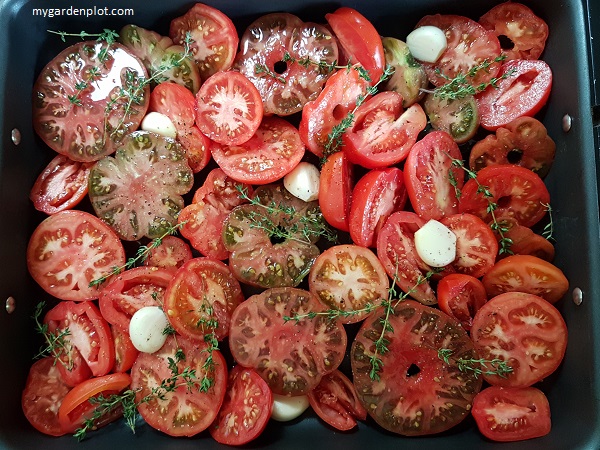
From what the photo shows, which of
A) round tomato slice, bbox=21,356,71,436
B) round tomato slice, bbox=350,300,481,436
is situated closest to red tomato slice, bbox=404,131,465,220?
round tomato slice, bbox=350,300,481,436

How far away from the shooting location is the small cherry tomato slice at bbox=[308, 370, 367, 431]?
200cm

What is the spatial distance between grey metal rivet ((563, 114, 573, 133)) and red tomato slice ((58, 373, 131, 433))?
172 cm

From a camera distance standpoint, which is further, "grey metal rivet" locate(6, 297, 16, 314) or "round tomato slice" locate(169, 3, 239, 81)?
"round tomato slice" locate(169, 3, 239, 81)

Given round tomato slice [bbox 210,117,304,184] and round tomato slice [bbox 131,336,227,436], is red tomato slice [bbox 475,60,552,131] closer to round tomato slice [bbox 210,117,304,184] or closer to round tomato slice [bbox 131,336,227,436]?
round tomato slice [bbox 210,117,304,184]

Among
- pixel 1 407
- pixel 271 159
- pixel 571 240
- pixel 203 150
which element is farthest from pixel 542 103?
pixel 1 407

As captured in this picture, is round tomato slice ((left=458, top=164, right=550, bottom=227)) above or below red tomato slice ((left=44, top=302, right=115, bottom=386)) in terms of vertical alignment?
above

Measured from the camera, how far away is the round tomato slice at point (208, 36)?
208 cm

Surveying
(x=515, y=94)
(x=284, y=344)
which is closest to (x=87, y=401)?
(x=284, y=344)

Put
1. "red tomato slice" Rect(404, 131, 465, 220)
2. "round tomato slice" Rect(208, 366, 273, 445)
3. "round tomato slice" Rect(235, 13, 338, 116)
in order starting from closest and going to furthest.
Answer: "round tomato slice" Rect(208, 366, 273, 445) → "red tomato slice" Rect(404, 131, 465, 220) → "round tomato slice" Rect(235, 13, 338, 116)

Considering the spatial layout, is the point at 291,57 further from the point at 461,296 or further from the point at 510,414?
the point at 510,414

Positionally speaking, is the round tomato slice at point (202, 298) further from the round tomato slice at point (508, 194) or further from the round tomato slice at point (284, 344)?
the round tomato slice at point (508, 194)

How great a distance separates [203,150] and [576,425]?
1542 mm

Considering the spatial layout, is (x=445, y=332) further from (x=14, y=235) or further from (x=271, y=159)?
(x=14, y=235)

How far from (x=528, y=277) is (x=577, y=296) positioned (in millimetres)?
170
